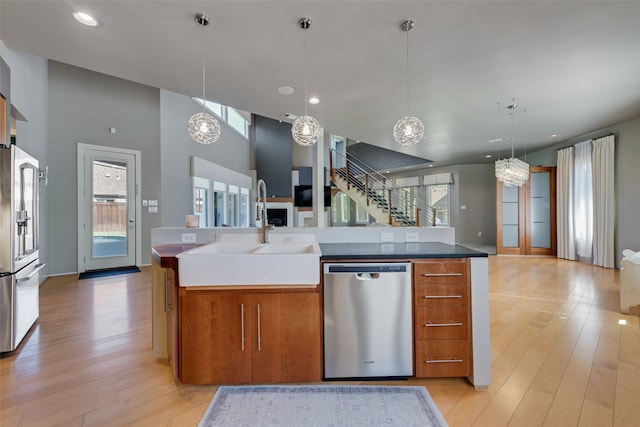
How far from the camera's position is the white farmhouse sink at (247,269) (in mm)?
1764

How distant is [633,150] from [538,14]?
15.4 feet

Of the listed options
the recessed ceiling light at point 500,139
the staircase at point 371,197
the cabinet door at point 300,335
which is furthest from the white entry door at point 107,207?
the recessed ceiling light at point 500,139

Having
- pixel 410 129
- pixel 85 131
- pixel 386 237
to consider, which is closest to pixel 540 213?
pixel 410 129

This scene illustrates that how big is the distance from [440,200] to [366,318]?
9.22 m

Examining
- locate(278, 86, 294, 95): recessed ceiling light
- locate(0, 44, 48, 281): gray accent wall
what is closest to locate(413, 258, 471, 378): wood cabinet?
locate(278, 86, 294, 95): recessed ceiling light

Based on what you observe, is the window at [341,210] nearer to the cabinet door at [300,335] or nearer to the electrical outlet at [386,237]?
the electrical outlet at [386,237]

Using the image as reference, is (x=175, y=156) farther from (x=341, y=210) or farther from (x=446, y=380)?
(x=341, y=210)

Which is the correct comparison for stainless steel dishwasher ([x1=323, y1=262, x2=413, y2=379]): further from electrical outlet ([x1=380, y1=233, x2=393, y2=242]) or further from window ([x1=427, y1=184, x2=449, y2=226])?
window ([x1=427, y1=184, x2=449, y2=226])

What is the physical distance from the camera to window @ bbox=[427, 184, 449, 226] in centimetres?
998

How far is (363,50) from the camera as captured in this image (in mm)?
2814

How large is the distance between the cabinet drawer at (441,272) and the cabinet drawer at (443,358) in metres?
0.39

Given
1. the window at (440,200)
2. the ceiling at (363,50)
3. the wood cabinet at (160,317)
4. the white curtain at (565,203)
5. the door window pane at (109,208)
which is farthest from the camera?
the window at (440,200)

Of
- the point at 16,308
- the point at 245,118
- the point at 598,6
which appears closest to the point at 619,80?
the point at 598,6

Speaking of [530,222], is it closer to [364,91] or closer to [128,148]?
[364,91]
